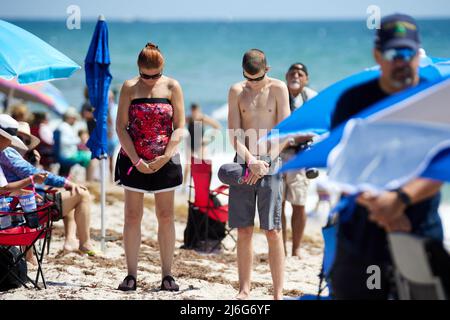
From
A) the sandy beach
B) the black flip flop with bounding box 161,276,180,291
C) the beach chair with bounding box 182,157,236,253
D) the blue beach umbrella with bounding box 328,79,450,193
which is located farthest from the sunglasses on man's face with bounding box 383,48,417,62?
the beach chair with bounding box 182,157,236,253

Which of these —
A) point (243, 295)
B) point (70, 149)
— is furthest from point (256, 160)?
point (70, 149)

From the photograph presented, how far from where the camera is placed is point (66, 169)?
10.6 m

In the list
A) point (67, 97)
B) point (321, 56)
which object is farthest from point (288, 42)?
point (67, 97)

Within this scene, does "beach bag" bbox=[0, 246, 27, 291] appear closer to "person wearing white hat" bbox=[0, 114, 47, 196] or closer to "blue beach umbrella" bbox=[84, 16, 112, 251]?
"person wearing white hat" bbox=[0, 114, 47, 196]

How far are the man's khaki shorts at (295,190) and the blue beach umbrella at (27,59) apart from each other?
2.54m

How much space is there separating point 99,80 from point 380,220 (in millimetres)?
4613

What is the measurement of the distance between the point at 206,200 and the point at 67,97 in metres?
27.3

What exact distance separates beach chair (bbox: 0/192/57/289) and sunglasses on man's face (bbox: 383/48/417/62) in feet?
10.7

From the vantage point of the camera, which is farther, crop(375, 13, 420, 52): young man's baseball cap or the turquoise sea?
the turquoise sea

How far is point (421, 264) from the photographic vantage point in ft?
12.8

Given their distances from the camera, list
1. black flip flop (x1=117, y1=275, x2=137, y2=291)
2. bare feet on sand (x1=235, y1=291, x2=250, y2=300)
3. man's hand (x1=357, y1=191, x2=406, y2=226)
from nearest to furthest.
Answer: man's hand (x1=357, y1=191, x2=406, y2=226)
bare feet on sand (x1=235, y1=291, x2=250, y2=300)
black flip flop (x1=117, y1=275, x2=137, y2=291)

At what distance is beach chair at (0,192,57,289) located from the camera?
620 centimetres

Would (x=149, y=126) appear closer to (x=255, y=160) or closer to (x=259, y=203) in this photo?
(x=255, y=160)

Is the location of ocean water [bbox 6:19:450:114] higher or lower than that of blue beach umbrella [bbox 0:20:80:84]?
higher
